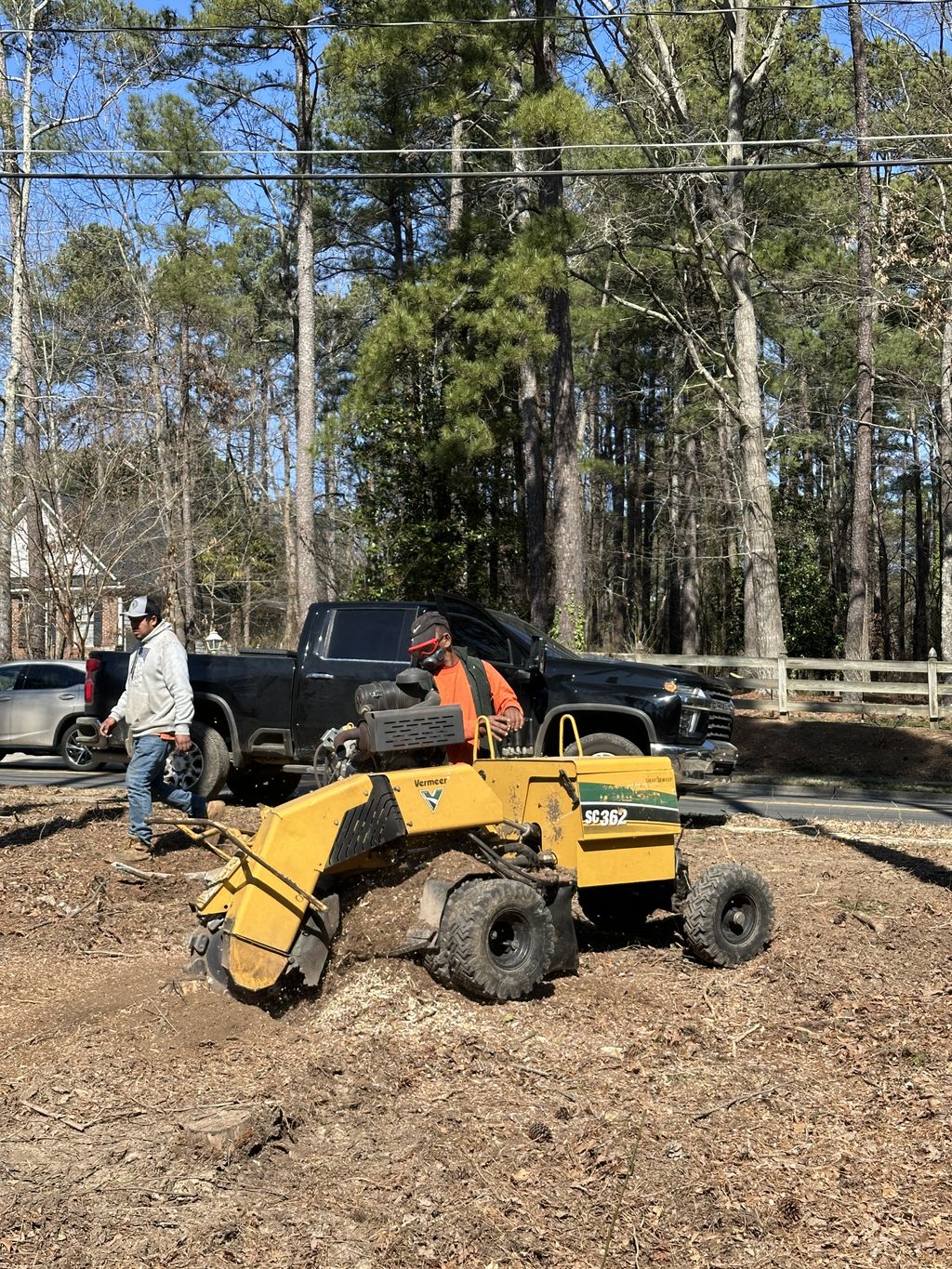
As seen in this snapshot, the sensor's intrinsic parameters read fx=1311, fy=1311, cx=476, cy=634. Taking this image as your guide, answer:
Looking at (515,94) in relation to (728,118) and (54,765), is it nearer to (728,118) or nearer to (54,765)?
(728,118)

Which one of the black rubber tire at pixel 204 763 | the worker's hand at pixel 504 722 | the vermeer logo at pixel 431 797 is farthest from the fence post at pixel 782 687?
the vermeer logo at pixel 431 797

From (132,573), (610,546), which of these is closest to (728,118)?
(132,573)

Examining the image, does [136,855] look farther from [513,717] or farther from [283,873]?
[283,873]

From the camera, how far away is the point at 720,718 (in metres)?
12.9

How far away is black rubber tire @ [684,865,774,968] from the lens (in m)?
7.25

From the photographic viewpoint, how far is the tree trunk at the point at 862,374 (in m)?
23.9

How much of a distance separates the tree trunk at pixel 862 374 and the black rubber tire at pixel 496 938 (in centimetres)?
1991

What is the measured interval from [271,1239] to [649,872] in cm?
358

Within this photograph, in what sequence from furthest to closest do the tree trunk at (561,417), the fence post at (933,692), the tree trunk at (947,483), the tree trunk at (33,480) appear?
the tree trunk at (947,483) < the fence post at (933,692) < the tree trunk at (561,417) < the tree trunk at (33,480)

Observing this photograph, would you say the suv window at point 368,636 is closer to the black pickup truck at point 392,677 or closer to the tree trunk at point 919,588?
the black pickup truck at point 392,677

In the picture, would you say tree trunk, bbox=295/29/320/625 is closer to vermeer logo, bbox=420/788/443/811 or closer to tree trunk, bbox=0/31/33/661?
tree trunk, bbox=0/31/33/661

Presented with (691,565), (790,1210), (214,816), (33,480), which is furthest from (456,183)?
(790,1210)

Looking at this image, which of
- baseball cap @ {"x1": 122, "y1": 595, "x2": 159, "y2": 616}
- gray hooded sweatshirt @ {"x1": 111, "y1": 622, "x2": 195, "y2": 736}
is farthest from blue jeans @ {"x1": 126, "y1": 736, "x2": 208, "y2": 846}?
baseball cap @ {"x1": 122, "y1": 595, "x2": 159, "y2": 616}

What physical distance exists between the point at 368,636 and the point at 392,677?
1.96ft
